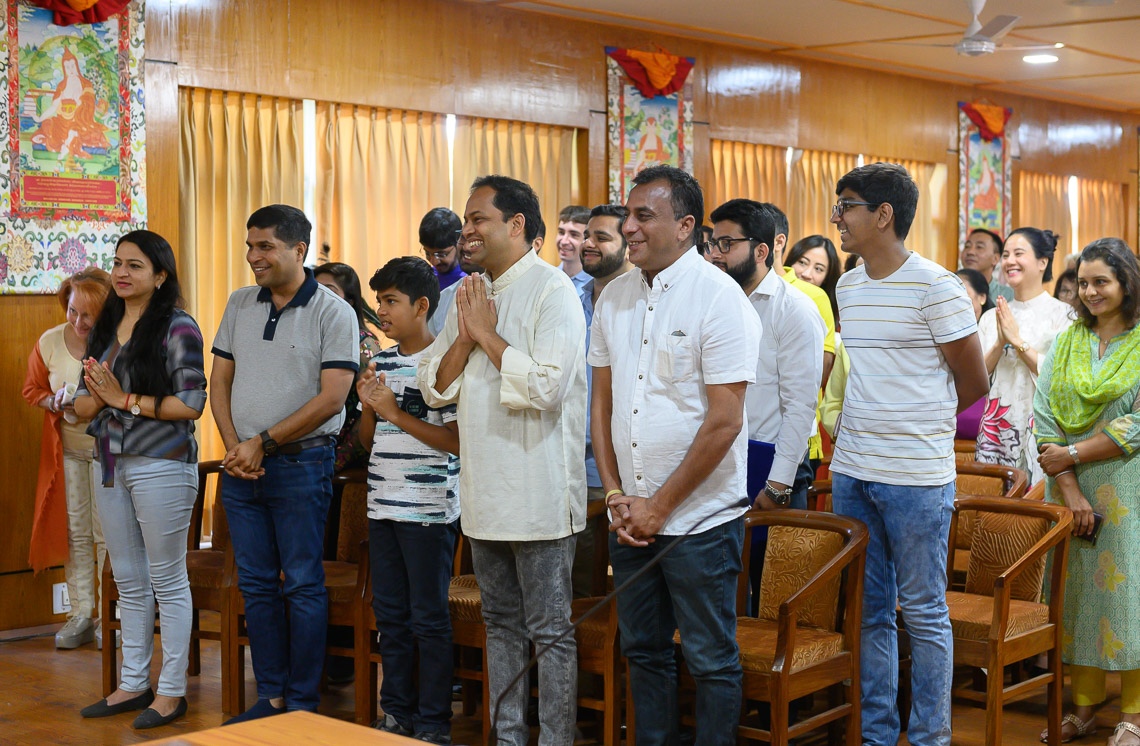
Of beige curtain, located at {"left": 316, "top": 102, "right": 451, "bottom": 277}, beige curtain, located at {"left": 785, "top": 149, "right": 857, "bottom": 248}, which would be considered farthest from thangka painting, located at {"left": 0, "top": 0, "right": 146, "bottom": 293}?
beige curtain, located at {"left": 785, "top": 149, "right": 857, "bottom": 248}

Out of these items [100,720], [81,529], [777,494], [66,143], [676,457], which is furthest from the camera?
[66,143]

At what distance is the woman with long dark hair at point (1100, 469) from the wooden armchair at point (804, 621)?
92cm

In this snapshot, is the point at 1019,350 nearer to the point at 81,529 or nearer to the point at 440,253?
the point at 440,253

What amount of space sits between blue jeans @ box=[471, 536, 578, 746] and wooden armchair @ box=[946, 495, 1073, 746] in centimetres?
122

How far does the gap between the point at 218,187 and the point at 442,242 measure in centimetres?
185

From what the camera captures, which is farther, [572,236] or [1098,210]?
[1098,210]

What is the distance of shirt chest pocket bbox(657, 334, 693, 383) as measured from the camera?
312cm

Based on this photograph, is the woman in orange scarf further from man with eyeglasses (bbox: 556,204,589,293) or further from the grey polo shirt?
man with eyeglasses (bbox: 556,204,589,293)

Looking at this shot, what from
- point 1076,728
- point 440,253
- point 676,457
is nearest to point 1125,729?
point 1076,728

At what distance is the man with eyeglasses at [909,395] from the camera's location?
342 cm

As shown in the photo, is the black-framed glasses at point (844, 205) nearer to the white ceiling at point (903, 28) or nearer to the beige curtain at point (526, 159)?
the beige curtain at point (526, 159)

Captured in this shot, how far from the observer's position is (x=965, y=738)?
4066mm

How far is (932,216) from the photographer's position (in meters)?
10.2

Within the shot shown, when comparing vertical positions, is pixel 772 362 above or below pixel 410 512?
above
